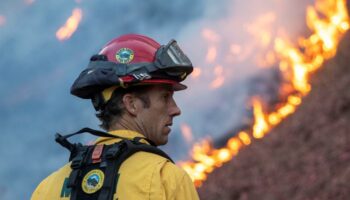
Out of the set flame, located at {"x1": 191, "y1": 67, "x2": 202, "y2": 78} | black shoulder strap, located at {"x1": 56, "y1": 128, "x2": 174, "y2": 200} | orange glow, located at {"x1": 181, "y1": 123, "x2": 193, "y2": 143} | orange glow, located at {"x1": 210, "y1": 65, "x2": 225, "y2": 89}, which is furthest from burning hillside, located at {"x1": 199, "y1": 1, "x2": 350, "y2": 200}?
black shoulder strap, located at {"x1": 56, "y1": 128, "x2": 174, "y2": 200}

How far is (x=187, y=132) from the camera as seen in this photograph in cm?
1493

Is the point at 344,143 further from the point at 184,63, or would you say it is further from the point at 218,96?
the point at 184,63

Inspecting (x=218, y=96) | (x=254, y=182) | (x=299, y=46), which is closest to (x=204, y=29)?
(x=218, y=96)

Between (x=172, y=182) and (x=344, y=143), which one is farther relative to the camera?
(x=344, y=143)

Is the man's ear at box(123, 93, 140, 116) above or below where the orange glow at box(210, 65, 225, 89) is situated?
below

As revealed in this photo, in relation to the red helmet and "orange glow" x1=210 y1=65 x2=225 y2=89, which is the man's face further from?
"orange glow" x1=210 y1=65 x2=225 y2=89

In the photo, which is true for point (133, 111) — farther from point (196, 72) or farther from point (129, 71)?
point (196, 72)

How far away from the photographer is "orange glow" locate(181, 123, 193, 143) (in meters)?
14.8

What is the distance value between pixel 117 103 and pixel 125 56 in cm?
26

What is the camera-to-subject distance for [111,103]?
3.14m

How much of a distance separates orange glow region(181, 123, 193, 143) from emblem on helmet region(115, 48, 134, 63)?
11.5 m

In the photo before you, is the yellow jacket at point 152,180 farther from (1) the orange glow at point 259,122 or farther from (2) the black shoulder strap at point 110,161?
(1) the orange glow at point 259,122

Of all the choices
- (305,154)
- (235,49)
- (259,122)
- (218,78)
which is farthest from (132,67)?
(235,49)

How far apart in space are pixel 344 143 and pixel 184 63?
8.27m
